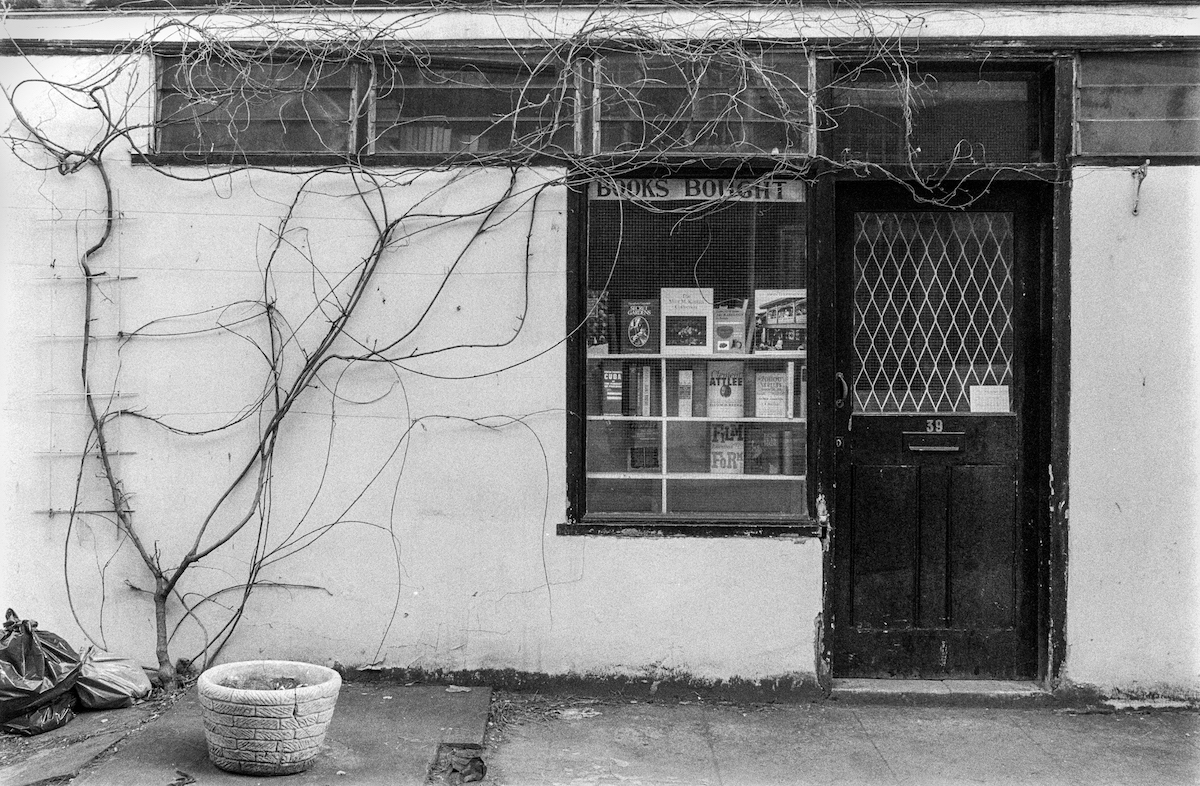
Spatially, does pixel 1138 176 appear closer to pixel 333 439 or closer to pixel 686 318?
pixel 686 318

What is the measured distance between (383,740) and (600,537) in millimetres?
1383

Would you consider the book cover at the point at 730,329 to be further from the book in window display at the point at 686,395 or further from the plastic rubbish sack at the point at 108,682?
the plastic rubbish sack at the point at 108,682

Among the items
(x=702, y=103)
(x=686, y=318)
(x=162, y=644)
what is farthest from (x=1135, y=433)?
(x=162, y=644)

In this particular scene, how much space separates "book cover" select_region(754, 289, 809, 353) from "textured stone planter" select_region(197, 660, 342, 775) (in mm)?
2597

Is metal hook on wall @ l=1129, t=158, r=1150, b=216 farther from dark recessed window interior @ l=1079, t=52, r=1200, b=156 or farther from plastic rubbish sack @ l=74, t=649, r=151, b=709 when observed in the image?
plastic rubbish sack @ l=74, t=649, r=151, b=709

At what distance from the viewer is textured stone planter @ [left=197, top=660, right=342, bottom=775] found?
390 cm

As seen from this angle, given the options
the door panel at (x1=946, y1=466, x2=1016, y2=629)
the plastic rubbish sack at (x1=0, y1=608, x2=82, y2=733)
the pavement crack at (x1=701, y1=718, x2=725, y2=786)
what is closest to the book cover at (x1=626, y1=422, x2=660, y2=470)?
the pavement crack at (x1=701, y1=718, x2=725, y2=786)

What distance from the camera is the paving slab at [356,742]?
13.1 ft

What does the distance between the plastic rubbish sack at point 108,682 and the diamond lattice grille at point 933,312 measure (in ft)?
12.2

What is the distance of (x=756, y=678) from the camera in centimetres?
505

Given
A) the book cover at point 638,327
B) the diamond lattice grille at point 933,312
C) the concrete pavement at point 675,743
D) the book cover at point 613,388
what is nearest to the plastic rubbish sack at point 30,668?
the concrete pavement at point 675,743

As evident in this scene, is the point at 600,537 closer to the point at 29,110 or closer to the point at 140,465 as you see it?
the point at 140,465

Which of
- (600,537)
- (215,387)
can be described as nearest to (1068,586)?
(600,537)

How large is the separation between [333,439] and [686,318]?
6.08 ft
